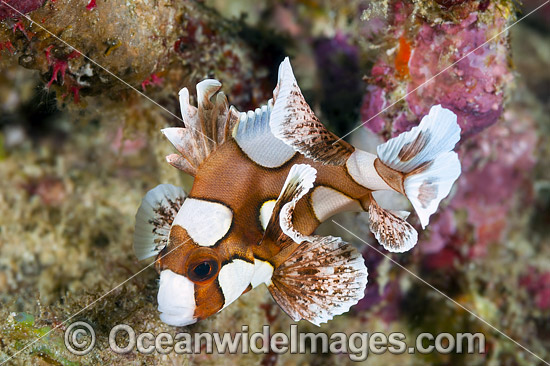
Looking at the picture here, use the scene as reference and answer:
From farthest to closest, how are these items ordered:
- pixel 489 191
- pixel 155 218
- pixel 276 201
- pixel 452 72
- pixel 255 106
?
1. pixel 489 191
2. pixel 255 106
3. pixel 452 72
4. pixel 155 218
5. pixel 276 201

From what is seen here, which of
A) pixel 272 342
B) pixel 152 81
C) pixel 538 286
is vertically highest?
pixel 152 81

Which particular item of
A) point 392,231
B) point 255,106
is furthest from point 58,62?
point 392,231

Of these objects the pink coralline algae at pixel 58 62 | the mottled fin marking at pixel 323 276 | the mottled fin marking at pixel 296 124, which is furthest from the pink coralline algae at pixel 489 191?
the pink coralline algae at pixel 58 62

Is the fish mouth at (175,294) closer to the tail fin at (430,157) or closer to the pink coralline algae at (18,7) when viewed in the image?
the tail fin at (430,157)

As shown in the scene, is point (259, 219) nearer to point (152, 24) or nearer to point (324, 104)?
point (152, 24)

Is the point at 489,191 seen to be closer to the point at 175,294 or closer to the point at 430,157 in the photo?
the point at 430,157

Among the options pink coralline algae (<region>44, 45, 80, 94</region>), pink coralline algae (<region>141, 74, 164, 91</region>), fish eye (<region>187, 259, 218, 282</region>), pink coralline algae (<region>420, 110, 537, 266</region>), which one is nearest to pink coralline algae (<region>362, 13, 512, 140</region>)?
pink coralline algae (<region>420, 110, 537, 266</region>)

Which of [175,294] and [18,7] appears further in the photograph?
[18,7]
